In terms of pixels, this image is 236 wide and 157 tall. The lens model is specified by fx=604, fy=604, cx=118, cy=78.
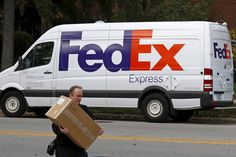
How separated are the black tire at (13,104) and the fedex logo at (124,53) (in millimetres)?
1649

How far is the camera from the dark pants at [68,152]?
6.70m

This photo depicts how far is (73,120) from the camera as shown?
6.63 m

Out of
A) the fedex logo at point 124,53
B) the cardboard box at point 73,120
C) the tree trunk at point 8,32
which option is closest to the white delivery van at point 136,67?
the fedex logo at point 124,53

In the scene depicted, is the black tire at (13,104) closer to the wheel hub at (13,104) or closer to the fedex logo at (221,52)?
the wheel hub at (13,104)

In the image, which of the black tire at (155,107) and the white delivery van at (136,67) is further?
the black tire at (155,107)

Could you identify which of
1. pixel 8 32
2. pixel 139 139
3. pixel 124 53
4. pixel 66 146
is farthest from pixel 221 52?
pixel 66 146

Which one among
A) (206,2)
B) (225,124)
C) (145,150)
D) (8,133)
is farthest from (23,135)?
(206,2)

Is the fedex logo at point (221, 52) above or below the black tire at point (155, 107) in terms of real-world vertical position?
above

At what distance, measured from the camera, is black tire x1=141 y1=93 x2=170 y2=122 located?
631 inches

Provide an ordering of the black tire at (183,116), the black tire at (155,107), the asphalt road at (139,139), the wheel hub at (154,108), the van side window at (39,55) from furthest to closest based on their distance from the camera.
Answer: the van side window at (39,55) → the black tire at (183,116) → the wheel hub at (154,108) → the black tire at (155,107) → the asphalt road at (139,139)

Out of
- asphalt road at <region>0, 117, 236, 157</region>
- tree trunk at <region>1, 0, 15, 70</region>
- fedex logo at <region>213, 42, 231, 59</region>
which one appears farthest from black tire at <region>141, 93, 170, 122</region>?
tree trunk at <region>1, 0, 15, 70</region>

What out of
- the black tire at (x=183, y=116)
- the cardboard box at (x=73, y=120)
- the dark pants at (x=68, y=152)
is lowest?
the black tire at (x=183, y=116)

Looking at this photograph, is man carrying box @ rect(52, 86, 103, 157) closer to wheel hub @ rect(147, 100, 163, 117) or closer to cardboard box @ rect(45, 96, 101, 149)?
cardboard box @ rect(45, 96, 101, 149)

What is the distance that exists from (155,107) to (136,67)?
1191 mm
